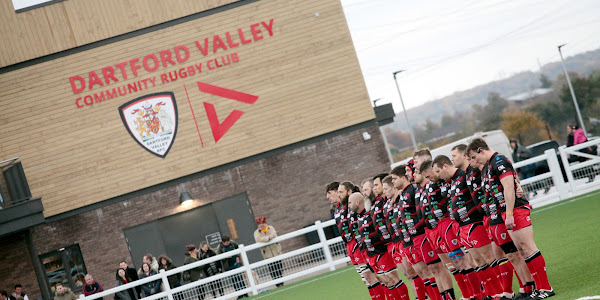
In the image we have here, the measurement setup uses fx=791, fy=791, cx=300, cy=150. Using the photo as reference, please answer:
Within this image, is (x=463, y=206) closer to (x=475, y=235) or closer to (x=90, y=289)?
(x=475, y=235)

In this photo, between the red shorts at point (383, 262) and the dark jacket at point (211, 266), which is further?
the dark jacket at point (211, 266)

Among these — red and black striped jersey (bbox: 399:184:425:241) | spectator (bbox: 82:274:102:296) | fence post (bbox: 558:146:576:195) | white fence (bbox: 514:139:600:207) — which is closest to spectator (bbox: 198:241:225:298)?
spectator (bbox: 82:274:102:296)

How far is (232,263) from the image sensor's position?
21.0 meters

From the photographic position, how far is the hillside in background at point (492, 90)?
479 feet

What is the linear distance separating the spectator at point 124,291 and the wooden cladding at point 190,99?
5.28 m

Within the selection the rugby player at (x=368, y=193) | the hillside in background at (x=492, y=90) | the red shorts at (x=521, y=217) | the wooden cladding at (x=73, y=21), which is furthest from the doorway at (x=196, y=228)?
the hillside in background at (x=492, y=90)

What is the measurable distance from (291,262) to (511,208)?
12866 mm

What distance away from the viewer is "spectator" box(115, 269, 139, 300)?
65.9ft

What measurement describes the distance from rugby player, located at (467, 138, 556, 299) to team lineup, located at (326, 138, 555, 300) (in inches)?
0.4

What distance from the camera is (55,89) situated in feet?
82.4

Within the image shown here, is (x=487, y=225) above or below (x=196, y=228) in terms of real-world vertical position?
below

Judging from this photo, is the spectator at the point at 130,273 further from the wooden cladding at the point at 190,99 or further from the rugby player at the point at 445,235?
the rugby player at the point at 445,235

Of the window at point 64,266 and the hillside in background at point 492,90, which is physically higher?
the hillside in background at point 492,90

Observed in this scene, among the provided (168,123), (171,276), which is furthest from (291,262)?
(168,123)
